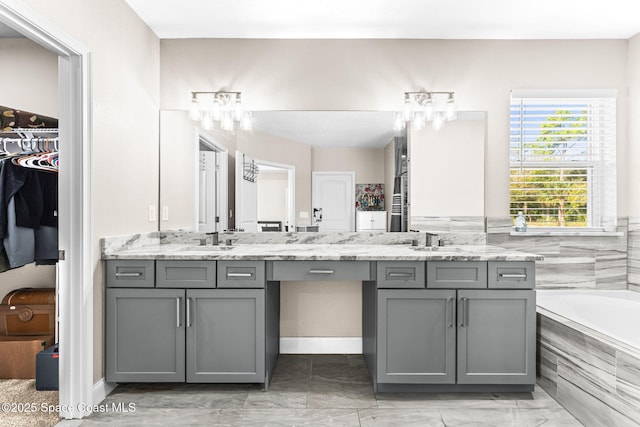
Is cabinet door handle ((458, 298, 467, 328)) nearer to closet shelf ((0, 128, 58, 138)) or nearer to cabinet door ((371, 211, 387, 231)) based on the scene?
cabinet door ((371, 211, 387, 231))

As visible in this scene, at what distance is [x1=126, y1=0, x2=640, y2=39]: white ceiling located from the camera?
8.53 ft

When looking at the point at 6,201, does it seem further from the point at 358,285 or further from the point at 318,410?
the point at 358,285

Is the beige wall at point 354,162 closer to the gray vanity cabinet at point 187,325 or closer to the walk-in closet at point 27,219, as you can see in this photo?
the gray vanity cabinet at point 187,325

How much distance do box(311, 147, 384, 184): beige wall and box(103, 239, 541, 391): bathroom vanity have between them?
0.81m

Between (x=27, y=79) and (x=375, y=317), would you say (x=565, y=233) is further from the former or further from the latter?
(x=27, y=79)

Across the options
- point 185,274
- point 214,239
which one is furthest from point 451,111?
point 185,274

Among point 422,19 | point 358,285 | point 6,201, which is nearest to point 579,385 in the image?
point 358,285

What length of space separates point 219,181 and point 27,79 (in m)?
1.56

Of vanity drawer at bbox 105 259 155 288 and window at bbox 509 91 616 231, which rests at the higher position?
window at bbox 509 91 616 231

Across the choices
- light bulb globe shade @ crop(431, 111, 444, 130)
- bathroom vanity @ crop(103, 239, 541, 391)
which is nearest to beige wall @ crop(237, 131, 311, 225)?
bathroom vanity @ crop(103, 239, 541, 391)

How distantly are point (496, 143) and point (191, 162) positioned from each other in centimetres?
227

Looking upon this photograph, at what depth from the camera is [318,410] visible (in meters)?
2.28

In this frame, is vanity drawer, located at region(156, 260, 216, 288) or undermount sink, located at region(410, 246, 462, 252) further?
undermount sink, located at region(410, 246, 462, 252)

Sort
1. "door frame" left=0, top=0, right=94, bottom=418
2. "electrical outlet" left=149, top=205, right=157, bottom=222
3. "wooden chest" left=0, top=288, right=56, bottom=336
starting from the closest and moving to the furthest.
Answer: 1. "door frame" left=0, top=0, right=94, bottom=418
2. "wooden chest" left=0, top=288, right=56, bottom=336
3. "electrical outlet" left=149, top=205, right=157, bottom=222
